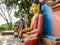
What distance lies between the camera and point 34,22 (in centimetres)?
266

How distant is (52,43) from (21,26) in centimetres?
469

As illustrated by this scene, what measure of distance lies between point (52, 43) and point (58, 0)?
1.74 feet

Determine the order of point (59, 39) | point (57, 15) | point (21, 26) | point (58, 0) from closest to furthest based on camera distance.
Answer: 1. point (59, 39)
2. point (58, 0)
3. point (57, 15)
4. point (21, 26)

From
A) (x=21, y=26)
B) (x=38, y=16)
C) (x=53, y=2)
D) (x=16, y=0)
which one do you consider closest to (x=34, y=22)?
(x=38, y=16)

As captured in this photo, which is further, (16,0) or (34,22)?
(16,0)

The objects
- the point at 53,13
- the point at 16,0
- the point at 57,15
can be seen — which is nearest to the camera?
the point at 57,15


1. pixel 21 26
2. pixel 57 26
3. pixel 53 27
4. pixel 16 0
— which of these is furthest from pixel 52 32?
pixel 16 0

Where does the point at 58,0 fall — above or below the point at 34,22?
above

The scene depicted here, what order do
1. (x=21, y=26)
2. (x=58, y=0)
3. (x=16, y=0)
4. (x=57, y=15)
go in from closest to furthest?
(x=58, y=0), (x=57, y=15), (x=21, y=26), (x=16, y=0)

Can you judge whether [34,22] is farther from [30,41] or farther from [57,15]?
[57,15]

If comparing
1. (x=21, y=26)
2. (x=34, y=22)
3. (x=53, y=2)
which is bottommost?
(x=21, y=26)

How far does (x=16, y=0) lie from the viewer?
8898mm

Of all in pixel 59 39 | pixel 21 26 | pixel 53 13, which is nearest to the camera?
pixel 59 39

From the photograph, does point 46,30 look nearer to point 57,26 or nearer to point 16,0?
point 57,26
